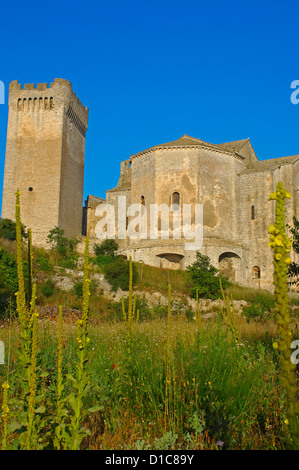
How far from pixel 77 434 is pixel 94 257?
27.0m

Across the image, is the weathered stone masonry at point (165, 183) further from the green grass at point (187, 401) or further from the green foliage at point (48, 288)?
the green grass at point (187, 401)

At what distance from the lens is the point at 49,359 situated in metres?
5.32

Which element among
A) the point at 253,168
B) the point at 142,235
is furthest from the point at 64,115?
the point at 253,168

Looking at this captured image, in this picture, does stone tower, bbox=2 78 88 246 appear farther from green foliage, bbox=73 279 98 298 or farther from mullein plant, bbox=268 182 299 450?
mullein plant, bbox=268 182 299 450

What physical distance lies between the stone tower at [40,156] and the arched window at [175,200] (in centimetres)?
982

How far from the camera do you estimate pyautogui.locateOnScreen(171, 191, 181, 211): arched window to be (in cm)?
2966

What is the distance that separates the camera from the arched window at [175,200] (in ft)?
97.3

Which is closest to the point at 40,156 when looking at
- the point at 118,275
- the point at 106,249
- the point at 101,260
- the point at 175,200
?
the point at 106,249

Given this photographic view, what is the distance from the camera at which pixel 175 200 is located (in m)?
30.1

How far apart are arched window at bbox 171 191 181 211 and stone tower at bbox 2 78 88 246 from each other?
9816mm

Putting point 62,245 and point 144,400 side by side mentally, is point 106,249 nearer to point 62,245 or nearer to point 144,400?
point 62,245

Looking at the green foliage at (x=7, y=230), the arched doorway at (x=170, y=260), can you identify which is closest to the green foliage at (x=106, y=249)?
the arched doorway at (x=170, y=260)

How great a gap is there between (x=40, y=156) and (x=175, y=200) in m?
12.6

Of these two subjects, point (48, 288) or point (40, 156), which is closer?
point (48, 288)
